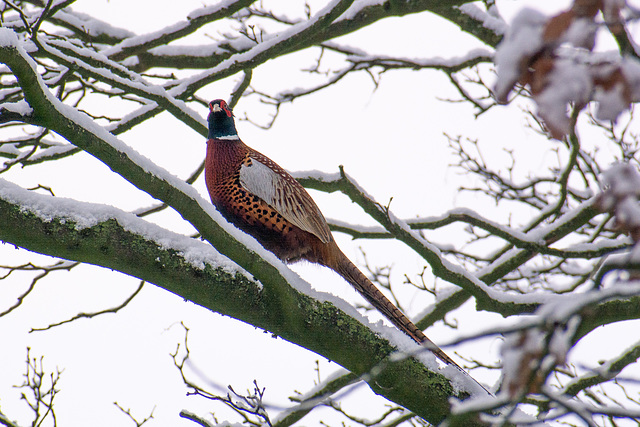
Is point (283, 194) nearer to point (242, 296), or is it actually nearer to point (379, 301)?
point (379, 301)

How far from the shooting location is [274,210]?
4.01m

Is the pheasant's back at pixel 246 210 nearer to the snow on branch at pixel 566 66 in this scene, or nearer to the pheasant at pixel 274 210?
the pheasant at pixel 274 210

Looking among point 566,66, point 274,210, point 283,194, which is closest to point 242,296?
point 274,210

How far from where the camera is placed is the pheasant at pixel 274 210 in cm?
402

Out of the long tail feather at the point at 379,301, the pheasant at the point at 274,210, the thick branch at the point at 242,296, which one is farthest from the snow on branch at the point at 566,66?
the pheasant at the point at 274,210

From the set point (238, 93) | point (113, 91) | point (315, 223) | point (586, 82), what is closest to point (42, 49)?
point (113, 91)

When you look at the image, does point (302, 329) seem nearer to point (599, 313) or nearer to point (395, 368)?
point (395, 368)

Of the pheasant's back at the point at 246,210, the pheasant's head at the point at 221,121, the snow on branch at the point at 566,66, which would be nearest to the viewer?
the snow on branch at the point at 566,66

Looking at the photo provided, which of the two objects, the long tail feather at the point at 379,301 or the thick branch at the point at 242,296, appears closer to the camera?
the thick branch at the point at 242,296

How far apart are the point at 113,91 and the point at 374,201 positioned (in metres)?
2.31

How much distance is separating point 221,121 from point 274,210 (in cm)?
97

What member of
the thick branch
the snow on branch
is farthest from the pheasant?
the snow on branch

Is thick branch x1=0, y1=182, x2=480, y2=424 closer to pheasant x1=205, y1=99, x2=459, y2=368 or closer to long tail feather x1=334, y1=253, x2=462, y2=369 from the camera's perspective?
long tail feather x1=334, y1=253, x2=462, y2=369

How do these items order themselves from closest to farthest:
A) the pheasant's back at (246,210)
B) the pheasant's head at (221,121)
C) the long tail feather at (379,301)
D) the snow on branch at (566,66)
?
the snow on branch at (566,66) < the long tail feather at (379,301) < the pheasant's back at (246,210) < the pheasant's head at (221,121)
